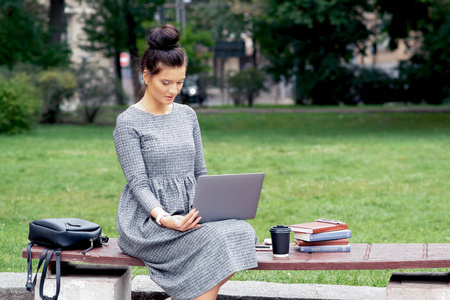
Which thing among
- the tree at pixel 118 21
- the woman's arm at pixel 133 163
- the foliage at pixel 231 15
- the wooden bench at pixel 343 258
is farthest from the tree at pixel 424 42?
the woman's arm at pixel 133 163

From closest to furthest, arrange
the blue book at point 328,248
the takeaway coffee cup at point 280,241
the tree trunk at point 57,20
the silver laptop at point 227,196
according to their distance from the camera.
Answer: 1. the silver laptop at point 227,196
2. the takeaway coffee cup at point 280,241
3. the blue book at point 328,248
4. the tree trunk at point 57,20

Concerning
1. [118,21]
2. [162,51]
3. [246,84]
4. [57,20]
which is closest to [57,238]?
[162,51]

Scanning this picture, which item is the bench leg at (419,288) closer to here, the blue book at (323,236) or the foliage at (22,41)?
the blue book at (323,236)

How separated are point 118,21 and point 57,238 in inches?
1095

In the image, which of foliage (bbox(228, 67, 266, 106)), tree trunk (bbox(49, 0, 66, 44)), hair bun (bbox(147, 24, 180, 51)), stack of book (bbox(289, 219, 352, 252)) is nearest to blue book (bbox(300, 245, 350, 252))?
Answer: stack of book (bbox(289, 219, 352, 252))

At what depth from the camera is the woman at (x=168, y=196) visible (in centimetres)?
359

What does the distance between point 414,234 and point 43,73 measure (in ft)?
55.1

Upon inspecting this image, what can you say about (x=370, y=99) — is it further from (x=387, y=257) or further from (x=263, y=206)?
(x=387, y=257)

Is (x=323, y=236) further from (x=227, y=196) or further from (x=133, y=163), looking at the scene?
(x=133, y=163)

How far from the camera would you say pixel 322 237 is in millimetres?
3848

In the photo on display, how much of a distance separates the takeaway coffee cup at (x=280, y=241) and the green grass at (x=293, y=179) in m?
1.40

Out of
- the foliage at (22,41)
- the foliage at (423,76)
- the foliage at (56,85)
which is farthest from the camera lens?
the foliage at (423,76)

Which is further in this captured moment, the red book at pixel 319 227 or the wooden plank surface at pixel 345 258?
the red book at pixel 319 227

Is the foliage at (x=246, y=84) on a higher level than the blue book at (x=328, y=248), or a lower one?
lower
